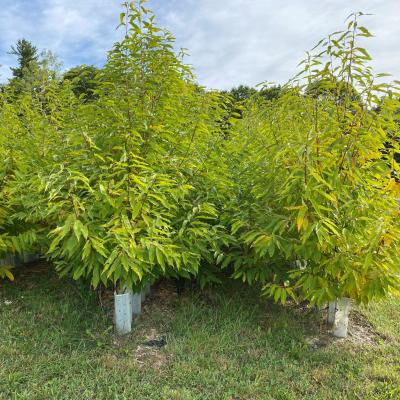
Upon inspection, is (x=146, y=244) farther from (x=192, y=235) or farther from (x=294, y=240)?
(x=294, y=240)

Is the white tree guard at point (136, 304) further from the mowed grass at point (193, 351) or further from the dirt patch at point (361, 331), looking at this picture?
the dirt patch at point (361, 331)

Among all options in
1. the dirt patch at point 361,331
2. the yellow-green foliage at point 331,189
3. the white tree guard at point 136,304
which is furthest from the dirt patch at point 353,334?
the white tree guard at point 136,304

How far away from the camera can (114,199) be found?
1938 mm

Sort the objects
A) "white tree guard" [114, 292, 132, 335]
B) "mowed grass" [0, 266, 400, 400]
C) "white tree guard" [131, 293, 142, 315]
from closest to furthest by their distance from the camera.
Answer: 1. "mowed grass" [0, 266, 400, 400]
2. "white tree guard" [114, 292, 132, 335]
3. "white tree guard" [131, 293, 142, 315]

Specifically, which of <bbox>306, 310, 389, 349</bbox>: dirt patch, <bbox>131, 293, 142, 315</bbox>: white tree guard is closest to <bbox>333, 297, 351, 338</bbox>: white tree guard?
<bbox>306, 310, 389, 349</bbox>: dirt patch

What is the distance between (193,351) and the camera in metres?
2.13

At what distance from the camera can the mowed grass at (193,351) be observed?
6.03 feet

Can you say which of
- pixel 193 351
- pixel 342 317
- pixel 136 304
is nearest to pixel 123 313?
pixel 136 304

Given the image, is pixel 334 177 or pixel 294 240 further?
pixel 294 240

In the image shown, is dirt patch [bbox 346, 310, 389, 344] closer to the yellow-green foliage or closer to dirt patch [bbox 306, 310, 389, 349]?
dirt patch [bbox 306, 310, 389, 349]

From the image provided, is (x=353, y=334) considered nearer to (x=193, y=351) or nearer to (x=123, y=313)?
(x=193, y=351)

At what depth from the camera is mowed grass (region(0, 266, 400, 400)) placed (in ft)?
6.03

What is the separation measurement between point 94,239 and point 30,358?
793 millimetres

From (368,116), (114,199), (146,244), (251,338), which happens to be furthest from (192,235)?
(368,116)
